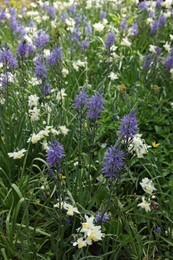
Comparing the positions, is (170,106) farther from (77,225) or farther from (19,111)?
(77,225)

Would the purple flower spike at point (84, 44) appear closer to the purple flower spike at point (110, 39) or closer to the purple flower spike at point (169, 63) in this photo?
the purple flower spike at point (110, 39)

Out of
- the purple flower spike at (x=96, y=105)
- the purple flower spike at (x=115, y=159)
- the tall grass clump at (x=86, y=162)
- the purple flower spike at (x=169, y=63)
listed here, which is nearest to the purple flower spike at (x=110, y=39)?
the tall grass clump at (x=86, y=162)

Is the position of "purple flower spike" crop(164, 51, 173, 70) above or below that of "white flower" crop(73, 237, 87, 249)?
above

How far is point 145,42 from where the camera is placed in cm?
485

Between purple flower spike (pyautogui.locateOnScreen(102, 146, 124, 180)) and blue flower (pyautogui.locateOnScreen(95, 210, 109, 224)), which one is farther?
blue flower (pyautogui.locateOnScreen(95, 210, 109, 224))

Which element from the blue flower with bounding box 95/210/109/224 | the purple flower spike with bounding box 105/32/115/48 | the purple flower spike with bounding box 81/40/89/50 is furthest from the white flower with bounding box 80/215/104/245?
the purple flower spike with bounding box 81/40/89/50

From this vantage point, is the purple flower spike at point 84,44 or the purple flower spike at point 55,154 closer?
the purple flower spike at point 55,154

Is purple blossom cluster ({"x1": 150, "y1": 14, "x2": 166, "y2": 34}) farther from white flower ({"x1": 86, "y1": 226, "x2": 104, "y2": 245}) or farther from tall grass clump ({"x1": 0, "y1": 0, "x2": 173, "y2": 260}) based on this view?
white flower ({"x1": 86, "y1": 226, "x2": 104, "y2": 245})

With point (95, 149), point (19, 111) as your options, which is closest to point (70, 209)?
point (95, 149)

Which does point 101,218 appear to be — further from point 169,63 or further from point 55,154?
point 169,63

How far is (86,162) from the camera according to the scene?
2578mm

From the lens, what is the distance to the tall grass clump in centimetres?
193

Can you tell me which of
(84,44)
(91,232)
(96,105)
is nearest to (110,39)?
(84,44)

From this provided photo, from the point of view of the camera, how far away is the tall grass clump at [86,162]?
1.93 meters
